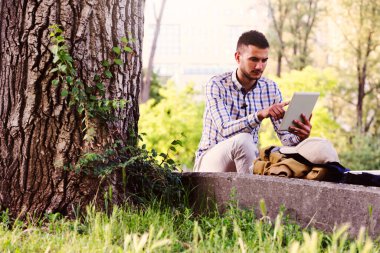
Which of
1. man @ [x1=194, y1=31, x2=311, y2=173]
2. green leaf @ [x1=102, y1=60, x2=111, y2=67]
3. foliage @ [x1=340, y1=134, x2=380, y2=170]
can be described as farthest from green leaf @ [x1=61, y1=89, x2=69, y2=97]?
foliage @ [x1=340, y1=134, x2=380, y2=170]

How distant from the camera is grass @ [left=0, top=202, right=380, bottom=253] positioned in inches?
130

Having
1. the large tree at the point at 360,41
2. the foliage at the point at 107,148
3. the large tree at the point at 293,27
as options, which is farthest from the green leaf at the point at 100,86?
the large tree at the point at 293,27

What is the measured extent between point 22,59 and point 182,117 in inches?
904

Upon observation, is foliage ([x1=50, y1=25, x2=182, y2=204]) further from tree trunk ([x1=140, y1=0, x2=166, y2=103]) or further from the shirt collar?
tree trunk ([x1=140, y1=0, x2=166, y2=103])

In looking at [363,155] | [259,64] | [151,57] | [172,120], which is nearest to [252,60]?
[259,64]

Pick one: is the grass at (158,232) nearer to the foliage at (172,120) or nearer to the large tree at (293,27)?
the foliage at (172,120)

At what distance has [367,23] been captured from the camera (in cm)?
2612

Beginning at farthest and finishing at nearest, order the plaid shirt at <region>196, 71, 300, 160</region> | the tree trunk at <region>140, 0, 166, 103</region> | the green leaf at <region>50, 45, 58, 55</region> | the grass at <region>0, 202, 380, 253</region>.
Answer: the tree trunk at <region>140, 0, 166, 103</region>, the plaid shirt at <region>196, 71, 300, 160</region>, the green leaf at <region>50, 45, 58, 55</region>, the grass at <region>0, 202, 380, 253</region>

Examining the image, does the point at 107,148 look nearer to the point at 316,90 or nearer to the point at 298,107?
the point at 298,107

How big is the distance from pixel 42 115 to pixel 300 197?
64.1 inches

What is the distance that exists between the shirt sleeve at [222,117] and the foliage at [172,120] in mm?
20722

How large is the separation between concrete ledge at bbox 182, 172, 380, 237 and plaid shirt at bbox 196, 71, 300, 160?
0.83m

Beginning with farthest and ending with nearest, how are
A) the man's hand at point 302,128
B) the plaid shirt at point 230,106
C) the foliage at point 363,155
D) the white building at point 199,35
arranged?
the white building at point 199,35
the foliage at point 363,155
the plaid shirt at point 230,106
the man's hand at point 302,128

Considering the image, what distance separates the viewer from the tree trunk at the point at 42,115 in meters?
4.43
